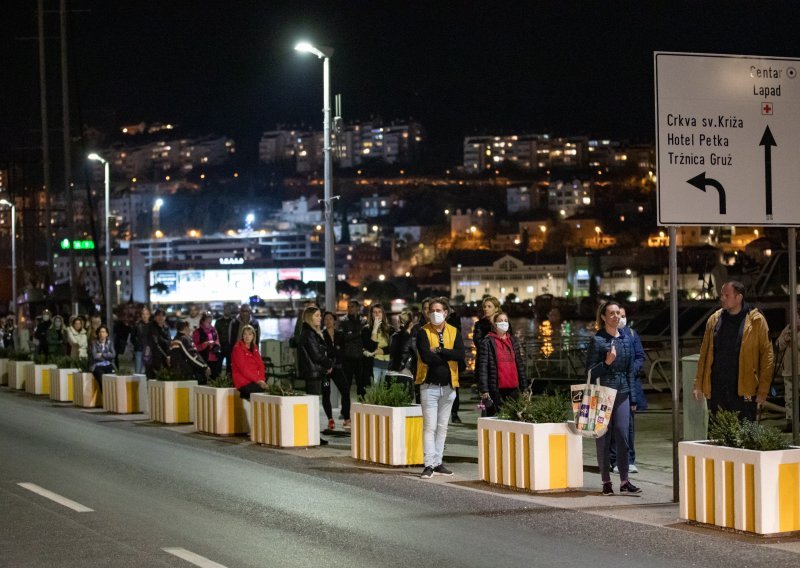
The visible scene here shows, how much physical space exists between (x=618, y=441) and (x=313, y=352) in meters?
6.83

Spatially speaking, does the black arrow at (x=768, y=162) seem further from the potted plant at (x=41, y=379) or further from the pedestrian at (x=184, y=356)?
the potted plant at (x=41, y=379)

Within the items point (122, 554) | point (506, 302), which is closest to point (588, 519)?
point (122, 554)

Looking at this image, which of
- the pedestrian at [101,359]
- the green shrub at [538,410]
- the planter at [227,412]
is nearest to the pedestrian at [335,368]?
the planter at [227,412]

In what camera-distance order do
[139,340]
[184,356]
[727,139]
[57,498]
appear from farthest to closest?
[139,340]
[184,356]
[57,498]
[727,139]

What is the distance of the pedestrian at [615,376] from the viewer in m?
12.2

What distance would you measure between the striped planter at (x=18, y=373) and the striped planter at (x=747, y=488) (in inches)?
910

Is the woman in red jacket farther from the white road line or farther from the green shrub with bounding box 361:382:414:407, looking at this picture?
the white road line

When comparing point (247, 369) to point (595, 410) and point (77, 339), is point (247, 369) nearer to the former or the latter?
point (595, 410)

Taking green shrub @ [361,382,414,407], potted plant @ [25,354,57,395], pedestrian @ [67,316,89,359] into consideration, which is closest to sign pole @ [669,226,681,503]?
green shrub @ [361,382,414,407]

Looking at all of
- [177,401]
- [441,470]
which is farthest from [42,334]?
[441,470]

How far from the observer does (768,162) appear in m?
11.6

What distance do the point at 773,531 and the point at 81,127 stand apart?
144 ft

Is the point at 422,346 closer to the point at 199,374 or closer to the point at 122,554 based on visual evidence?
the point at 122,554

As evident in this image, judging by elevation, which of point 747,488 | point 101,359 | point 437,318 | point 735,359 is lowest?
point 747,488
